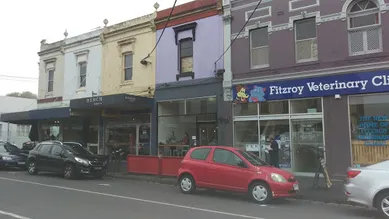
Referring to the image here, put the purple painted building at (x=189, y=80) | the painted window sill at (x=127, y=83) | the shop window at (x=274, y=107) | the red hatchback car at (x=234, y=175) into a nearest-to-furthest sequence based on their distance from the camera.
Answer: the red hatchback car at (x=234, y=175)
the shop window at (x=274, y=107)
the purple painted building at (x=189, y=80)
the painted window sill at (x=127, y=83)

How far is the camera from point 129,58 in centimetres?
2097

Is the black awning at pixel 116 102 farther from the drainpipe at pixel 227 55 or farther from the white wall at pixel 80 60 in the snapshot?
the drainpipe at pixel 227 55

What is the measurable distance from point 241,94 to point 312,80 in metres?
3.19

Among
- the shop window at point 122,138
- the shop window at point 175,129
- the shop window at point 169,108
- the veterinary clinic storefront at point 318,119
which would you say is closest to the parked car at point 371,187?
the veterinary clinic storefront at point 318,119

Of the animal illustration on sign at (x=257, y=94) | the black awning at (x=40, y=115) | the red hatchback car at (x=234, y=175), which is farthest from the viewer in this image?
the black awning at (x=40, y=115)

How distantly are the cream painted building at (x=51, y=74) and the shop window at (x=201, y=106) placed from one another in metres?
10.4

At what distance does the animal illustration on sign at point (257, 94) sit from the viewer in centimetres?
1553

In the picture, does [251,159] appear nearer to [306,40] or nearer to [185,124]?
[306,40]

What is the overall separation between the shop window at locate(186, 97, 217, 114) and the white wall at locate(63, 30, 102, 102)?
6704mm

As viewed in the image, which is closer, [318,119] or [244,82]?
[318,119]

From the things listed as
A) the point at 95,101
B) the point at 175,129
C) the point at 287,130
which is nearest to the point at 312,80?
the point at 287,130

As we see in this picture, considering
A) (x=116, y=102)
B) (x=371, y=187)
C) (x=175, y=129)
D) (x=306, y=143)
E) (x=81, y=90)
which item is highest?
(x=81, y=90)

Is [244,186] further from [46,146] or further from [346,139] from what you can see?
[46,146]

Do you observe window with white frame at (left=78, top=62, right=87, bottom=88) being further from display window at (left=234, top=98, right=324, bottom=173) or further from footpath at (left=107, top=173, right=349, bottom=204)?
display window at (left=234, top=98, right=324, bottom=173)
